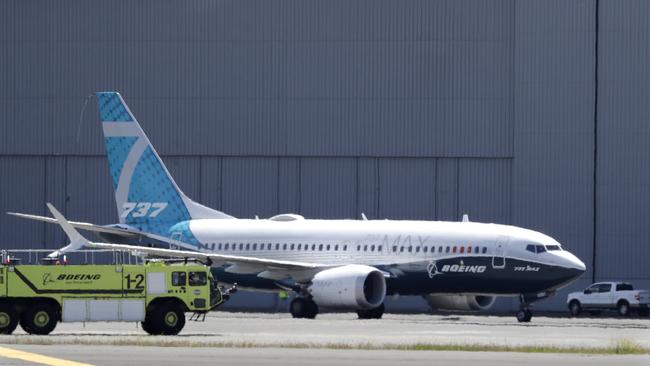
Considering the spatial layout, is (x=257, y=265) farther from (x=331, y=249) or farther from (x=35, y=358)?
(x=35, y=358)

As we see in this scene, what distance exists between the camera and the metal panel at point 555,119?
64.1m

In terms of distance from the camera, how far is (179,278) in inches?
1547

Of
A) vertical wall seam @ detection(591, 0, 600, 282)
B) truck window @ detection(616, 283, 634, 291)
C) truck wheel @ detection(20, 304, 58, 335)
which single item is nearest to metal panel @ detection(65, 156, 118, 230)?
vertical wall seam @ detection(591, 0, 600, 282)

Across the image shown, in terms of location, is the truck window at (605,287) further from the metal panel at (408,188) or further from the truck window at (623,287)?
the metal panel at (408,188)

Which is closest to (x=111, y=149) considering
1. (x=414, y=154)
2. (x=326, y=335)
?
(x=414, y=154)

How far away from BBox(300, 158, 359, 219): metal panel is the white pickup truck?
10477 mm

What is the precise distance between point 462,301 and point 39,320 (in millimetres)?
19659

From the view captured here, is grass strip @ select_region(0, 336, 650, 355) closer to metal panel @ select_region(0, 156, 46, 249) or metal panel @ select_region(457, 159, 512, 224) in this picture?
metal panel @ select_region(457, 159, 512, 224)

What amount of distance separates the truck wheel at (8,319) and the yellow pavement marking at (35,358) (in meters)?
6.71

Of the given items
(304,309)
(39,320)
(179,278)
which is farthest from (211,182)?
(39,320)

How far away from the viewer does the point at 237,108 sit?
67.5m

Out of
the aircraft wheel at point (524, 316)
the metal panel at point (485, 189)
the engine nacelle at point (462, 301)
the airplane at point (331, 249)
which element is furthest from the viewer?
the metal panel at point (485, 189)

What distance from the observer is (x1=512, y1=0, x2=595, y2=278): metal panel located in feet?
210

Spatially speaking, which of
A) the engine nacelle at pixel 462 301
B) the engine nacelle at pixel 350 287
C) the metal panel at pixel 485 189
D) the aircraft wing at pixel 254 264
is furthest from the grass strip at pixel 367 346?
the metal panel at pixel 485 189
